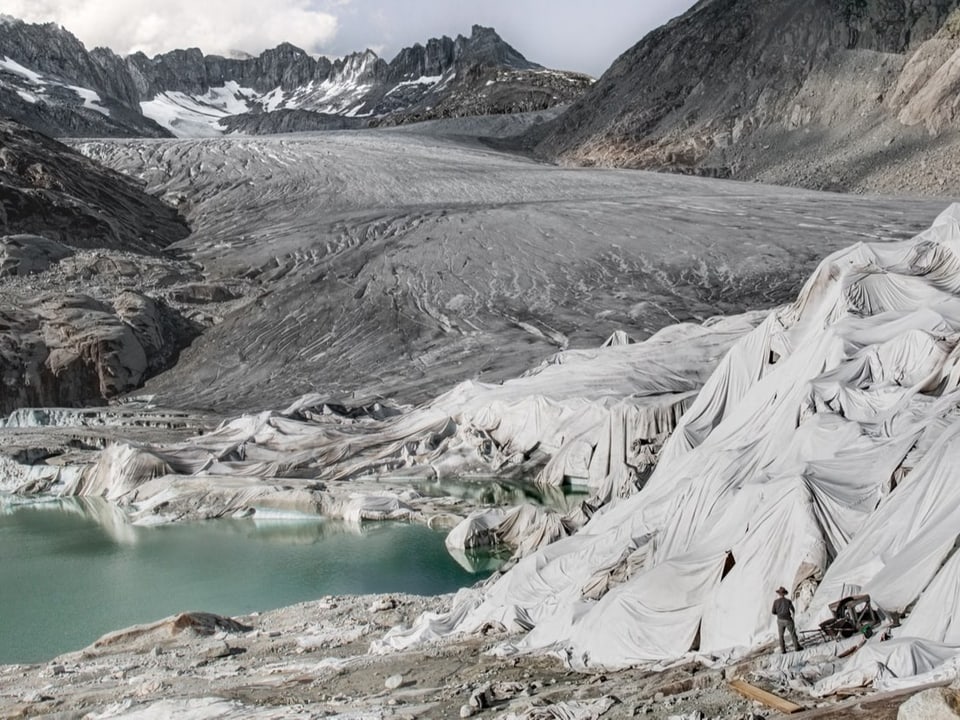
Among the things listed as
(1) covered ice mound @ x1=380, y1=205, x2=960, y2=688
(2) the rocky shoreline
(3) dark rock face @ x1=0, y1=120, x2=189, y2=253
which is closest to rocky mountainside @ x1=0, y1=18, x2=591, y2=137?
(3) dark rock face @ x1=0, y1=120, x2=189, y2=253

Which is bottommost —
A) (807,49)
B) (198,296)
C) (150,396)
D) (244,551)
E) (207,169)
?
(244,551)

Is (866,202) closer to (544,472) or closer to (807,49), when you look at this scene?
(807,49)

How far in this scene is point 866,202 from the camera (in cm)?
4362

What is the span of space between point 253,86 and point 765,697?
184m

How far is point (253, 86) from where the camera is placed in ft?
596

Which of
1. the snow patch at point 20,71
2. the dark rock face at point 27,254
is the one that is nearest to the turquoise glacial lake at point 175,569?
the dark rock face at point 27,254

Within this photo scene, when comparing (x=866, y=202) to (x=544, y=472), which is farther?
(x=866, y=202)

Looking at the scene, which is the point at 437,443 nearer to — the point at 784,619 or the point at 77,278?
the point at 77,278

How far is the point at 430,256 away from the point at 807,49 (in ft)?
94.8

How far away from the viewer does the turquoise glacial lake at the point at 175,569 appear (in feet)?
59.8

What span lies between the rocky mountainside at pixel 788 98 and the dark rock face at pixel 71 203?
26.6 m

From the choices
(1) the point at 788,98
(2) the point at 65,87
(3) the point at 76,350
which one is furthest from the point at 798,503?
(2) the point at 65,87

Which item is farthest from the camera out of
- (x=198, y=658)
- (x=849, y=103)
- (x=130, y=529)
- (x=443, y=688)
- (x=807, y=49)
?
(x=807, y=49)

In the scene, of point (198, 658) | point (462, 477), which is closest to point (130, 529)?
point (462, 477)
